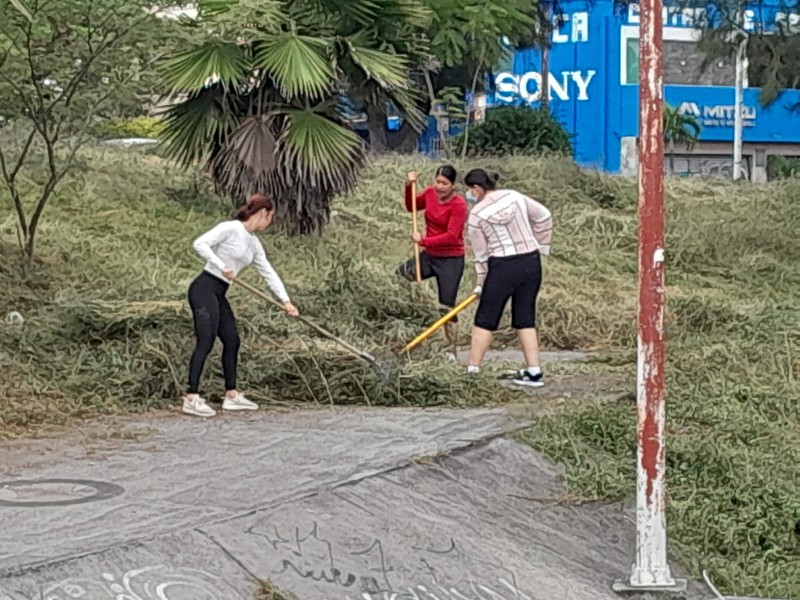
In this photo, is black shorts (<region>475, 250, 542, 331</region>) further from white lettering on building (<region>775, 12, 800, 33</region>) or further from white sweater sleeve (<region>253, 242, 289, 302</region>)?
white lettering on building (<region>775, 12, 800, 33</region>)

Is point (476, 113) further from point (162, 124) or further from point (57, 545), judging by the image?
point (57, 545)

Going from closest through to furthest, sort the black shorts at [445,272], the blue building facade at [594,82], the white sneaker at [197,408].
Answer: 1. the white sneaker at [197,408]
2. the black shorts at [445,272]
3. the blue building facade at [594,82]

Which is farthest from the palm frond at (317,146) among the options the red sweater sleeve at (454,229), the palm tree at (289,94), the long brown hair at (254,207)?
the long brown hair at (254,207)

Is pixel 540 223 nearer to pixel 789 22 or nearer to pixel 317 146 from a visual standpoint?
pixel 317 146

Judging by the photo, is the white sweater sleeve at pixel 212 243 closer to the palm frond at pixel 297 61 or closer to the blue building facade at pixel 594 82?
the palm frond at pixel 297 61

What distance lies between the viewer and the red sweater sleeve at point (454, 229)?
11.8m

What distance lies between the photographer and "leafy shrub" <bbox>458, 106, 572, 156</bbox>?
3012cm

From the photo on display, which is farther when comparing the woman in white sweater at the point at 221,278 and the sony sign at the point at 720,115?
the sony sign at the point at 720,115

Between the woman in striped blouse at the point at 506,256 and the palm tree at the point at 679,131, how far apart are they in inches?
1156

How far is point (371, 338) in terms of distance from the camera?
11945mm

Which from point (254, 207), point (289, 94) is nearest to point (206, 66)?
point (289, 94)

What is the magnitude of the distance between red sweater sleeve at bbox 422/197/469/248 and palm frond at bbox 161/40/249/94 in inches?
152

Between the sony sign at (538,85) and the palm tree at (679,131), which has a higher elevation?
the sony sign at (538,85)

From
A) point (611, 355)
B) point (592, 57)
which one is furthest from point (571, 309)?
point (592, 57)
